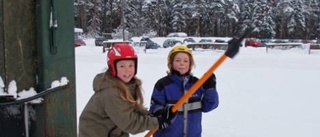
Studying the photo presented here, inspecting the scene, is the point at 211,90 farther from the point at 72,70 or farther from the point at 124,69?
the point at 72,70

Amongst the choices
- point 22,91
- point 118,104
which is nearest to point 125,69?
point 118,104

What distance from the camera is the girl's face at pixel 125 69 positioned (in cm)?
262

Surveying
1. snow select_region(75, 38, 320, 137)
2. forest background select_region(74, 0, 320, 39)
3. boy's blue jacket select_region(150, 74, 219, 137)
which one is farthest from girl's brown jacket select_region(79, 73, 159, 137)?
forest background select_region(74, 0, 320, 39)

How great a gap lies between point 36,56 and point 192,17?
5722 centimetres

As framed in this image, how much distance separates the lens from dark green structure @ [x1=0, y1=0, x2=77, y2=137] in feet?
7.78

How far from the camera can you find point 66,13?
2.46m

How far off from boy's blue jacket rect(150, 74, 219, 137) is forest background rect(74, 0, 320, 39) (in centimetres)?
5240

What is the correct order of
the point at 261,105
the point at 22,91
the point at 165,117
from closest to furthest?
the point at 22,91, the point at 165,117, the point at 261,105

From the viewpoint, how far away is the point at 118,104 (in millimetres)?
2490

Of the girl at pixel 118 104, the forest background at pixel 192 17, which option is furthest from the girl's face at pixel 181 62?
the forest background at pixel 192 17

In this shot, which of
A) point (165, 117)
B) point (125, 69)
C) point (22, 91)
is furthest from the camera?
point (165, 117)

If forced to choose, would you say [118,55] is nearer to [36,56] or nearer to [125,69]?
[125,69]

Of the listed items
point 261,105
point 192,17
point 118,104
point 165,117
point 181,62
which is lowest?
point 261,105

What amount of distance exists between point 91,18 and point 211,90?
61.5 meters
